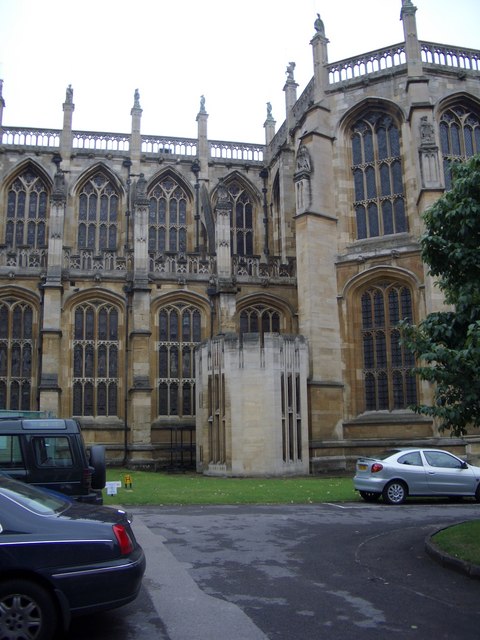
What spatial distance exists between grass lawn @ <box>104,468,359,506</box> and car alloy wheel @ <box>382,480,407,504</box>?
1197mm

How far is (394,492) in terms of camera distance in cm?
1518

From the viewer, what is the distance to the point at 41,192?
106 ft

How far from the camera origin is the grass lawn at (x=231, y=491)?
51.4ft

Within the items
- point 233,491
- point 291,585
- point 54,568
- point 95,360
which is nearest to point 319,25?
point 95,360

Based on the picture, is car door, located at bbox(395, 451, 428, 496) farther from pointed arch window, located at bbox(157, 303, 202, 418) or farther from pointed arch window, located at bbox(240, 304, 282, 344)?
pointed arch window, located at bbox(240, 304, 282, 344)

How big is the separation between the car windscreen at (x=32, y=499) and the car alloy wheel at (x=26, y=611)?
0.68 m

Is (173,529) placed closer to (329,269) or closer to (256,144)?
(329,269)

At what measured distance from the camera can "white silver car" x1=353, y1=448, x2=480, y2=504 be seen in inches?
594

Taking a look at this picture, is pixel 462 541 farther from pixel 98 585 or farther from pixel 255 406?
pixel 255 406

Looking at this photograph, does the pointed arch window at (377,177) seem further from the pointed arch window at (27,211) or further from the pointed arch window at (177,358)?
the pointed arch window at (27,211)

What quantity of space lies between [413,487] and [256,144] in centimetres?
2451

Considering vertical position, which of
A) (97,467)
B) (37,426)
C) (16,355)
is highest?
(16,355)

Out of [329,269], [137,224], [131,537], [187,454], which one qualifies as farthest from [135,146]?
[131,537]

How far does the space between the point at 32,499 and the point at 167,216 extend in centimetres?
2801
